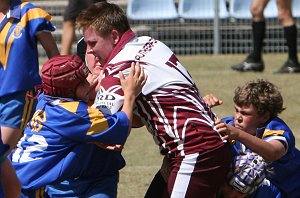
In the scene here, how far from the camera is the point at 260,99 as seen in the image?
504 centimetres

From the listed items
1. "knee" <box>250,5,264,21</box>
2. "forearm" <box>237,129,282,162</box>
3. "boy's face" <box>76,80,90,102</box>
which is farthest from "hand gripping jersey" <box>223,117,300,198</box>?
"knee" <box>250,5,264,21</box>

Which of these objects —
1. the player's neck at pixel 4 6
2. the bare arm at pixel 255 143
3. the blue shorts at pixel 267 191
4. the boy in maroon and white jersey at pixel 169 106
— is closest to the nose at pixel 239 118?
the bare arm at pixel 255 143

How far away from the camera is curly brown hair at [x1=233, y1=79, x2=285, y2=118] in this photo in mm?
5043

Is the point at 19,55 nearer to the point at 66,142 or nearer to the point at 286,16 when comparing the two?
the point at 66,142

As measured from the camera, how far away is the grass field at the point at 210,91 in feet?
23.5

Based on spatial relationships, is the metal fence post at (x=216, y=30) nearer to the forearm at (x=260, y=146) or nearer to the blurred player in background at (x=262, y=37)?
the blurred player in background at (x=262, y=37)

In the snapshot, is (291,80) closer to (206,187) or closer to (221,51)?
(221,51)

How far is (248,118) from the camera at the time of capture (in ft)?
16.7

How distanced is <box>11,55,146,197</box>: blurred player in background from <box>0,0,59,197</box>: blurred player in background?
4.30 ft

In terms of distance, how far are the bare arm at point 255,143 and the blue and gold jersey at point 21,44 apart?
6.33 feet

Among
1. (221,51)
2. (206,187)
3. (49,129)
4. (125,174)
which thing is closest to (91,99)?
(49,129)

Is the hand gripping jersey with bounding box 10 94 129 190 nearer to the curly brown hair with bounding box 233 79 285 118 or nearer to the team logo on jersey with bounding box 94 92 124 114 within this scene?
the team logo on jersey with bounding box 94 92 124 114

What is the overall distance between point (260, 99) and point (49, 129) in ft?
3.75

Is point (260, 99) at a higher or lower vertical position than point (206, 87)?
higher
